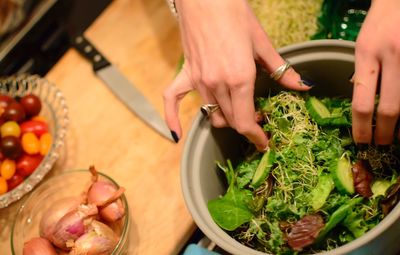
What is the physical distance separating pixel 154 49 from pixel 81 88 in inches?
6.9

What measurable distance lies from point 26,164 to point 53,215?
140mm

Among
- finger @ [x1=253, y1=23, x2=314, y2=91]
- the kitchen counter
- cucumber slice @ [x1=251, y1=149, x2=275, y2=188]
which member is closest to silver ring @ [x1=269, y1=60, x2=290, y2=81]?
finger @ [x1=253, y1=23, x2=314, y2=91]

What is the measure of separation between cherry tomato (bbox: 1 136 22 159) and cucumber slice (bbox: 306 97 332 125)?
54 centimetres

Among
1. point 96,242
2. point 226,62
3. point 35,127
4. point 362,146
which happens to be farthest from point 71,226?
point 362,146

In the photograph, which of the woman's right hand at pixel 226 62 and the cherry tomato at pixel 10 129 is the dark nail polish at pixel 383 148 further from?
the cherry tomato at pixel 10 129

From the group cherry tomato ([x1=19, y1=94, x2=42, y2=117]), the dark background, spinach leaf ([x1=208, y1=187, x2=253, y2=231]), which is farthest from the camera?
the dark background

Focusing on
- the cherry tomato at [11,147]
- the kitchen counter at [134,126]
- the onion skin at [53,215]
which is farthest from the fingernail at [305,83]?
the cherry tomato at [11,147]

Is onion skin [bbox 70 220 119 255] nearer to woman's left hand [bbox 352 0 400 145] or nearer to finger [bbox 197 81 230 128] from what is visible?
finger [bbox 197 81 230 128]

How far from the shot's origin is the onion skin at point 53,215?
3.10ft

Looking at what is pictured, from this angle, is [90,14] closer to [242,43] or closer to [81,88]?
[81,88]

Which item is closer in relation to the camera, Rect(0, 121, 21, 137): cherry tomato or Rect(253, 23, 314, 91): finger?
Rect(253, 23, 314, 91): finger

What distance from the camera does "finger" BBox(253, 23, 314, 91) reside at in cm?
82

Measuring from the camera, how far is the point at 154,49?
1.21 metres

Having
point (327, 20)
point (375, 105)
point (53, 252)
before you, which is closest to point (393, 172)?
point (375, 105)
